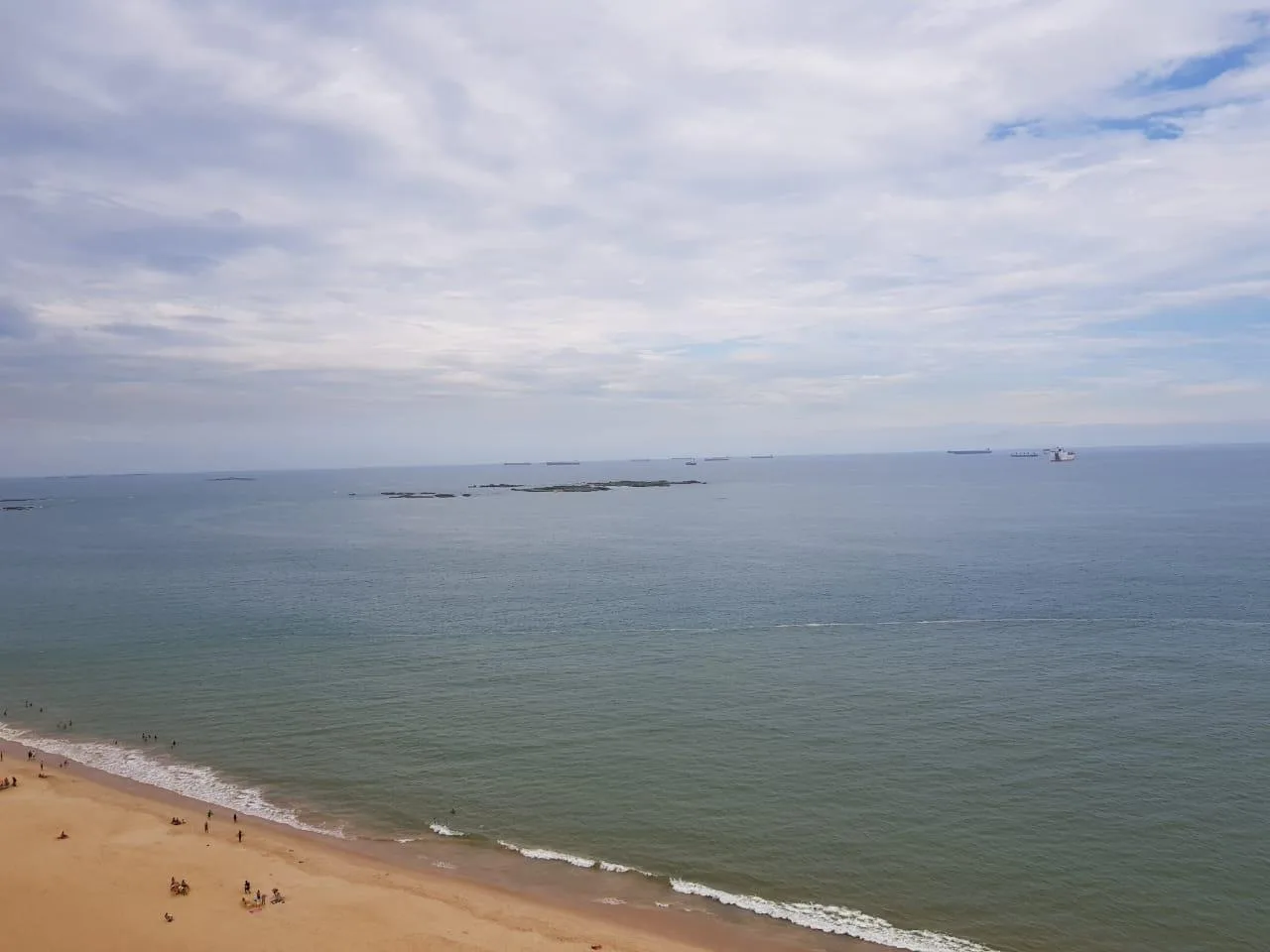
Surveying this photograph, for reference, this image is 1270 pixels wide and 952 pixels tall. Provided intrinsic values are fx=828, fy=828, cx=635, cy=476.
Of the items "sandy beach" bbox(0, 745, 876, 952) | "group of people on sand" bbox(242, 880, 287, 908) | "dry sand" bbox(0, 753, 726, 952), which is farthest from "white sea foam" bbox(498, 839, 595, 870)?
"group of people on sand" bbox(242, 880, 287, 908)

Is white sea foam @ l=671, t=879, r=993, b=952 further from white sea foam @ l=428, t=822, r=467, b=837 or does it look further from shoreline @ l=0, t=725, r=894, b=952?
white sea foam @ l=428, t=822, r=467, b=837

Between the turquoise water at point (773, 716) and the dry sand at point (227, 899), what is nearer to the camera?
the dry sand at point (227, 899)

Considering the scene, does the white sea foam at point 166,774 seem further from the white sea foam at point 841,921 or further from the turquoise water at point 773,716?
the white sea foam at point 841,921

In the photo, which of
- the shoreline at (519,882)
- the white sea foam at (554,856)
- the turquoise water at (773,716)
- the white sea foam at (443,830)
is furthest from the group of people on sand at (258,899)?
the white sea foam at (554,856)

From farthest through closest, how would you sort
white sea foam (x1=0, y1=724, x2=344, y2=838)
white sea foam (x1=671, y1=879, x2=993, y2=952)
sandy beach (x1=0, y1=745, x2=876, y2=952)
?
1. white sea foam (x1=0, y1=724, x2=344, y2=838)
2. sandy beach (x1=0, y1=745, x2=876, y2=952)
3. white sea foam (x1=671, y1=879, x2=993, y2=952)

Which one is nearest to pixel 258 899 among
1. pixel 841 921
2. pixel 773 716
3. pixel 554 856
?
pixel 554 856

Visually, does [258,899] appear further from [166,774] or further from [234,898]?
[166,774]
